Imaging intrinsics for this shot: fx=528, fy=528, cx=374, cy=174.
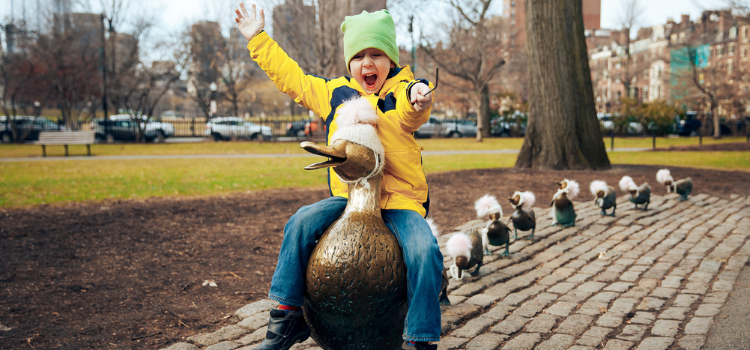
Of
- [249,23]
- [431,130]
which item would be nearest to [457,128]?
[431,130]

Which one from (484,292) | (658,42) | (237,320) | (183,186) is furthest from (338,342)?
(658,42)

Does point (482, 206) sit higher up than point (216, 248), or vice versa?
point (482, 206)

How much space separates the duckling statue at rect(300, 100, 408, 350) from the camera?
7.94 ft

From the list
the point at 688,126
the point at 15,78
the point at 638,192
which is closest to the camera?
the point at 638,192

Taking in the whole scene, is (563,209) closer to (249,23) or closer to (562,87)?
(249,23)

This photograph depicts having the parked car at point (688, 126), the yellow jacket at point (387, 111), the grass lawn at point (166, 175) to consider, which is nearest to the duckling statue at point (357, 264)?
the yellow jacket at point (387, 111)

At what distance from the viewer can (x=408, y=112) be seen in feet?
8.84

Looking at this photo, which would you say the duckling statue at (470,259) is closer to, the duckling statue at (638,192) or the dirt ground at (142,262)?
the dirt ground at (142,262)

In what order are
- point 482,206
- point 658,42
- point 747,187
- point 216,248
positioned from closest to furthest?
point 482,206
point 216,248
point 747,187
point 658,42

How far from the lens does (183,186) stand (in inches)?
428

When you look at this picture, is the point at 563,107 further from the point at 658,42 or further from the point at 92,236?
the point at 658,42

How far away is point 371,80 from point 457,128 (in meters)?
33.3

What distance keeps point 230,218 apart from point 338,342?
17.7ft

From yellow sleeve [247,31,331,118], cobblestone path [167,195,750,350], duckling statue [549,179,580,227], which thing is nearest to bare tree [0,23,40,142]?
duckling statue [549,179,580,227]
